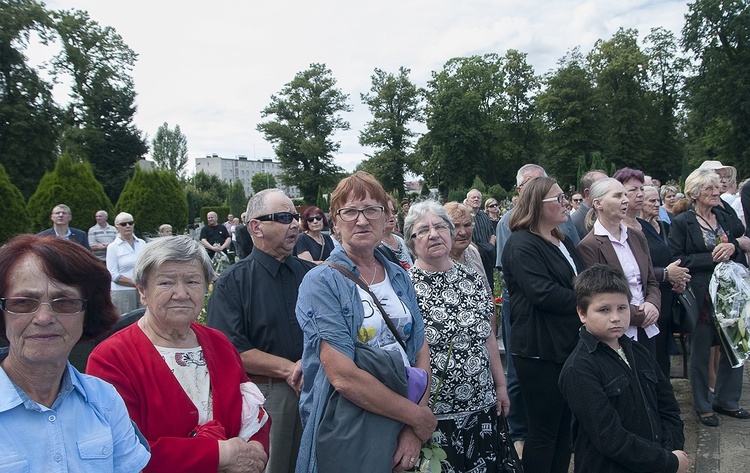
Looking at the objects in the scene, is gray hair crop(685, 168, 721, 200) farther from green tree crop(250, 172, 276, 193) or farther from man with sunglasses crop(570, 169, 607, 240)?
green tree crop(250, 172, 276, 193)

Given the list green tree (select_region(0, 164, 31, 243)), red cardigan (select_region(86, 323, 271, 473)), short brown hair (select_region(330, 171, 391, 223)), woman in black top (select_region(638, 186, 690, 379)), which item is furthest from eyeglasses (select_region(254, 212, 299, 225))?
green tree (select_region(0, 164, 31, 243))

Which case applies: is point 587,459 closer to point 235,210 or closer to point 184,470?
point 184,470

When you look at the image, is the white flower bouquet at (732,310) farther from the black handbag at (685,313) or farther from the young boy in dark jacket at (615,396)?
the young boy in dark jacket at (615,396)

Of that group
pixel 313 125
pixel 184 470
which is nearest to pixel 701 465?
pixel 184 470

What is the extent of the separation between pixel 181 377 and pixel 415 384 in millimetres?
967

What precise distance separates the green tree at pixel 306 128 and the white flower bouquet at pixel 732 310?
4872cm

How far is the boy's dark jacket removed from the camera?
8.36ft

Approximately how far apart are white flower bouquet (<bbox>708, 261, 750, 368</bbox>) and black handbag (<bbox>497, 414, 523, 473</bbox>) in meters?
2.73

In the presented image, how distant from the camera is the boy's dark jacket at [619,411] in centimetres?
255

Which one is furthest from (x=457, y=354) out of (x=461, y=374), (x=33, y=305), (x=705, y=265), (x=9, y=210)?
(x=9, y=210)

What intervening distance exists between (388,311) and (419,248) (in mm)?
794

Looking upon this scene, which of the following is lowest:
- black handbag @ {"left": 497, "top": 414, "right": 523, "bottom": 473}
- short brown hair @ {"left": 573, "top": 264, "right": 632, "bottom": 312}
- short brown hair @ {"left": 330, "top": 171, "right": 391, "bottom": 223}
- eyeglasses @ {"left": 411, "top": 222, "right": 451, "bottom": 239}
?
black handbag @ {"left": 497, "top": 414, "right": 523, "bottom": 473}

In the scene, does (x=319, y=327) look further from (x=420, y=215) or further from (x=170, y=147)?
(x=170, y=147)

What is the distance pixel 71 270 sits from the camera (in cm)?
159
